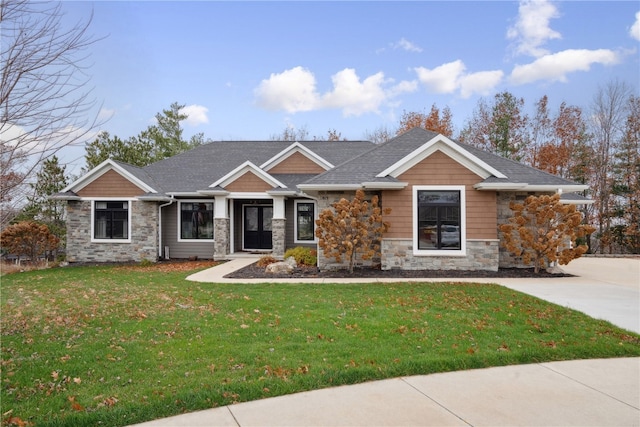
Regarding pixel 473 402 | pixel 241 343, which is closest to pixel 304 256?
pixel 241 343

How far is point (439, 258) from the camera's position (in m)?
12.6

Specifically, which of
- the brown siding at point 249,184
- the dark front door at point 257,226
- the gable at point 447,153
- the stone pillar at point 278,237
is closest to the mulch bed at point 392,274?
the gable at point 447,153

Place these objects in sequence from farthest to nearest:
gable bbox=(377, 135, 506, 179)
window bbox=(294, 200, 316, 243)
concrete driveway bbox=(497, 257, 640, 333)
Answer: window bbox=(294, 200, 316, 243) < gable bbox=(377, 135, 506, 179) < concrete driveway bbox=(497, 257, 640, 333)

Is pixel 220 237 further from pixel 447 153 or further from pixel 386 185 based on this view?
pixel 447 153

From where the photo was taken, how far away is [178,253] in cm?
1775

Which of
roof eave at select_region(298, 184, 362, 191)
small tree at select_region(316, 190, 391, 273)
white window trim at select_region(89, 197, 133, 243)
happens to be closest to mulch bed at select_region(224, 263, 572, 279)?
small tree at select_region(316, 190, 391, 273)

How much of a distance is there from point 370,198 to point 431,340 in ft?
26.6

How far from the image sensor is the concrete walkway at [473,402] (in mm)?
3320

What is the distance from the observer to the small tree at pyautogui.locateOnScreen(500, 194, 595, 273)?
38.4 feet

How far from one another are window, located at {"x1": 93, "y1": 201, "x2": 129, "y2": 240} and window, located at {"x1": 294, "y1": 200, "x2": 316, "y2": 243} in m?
7.35

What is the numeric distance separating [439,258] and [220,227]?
9265 millimetres

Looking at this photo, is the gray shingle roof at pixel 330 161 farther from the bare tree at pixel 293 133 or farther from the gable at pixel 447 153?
the bare tree at pixel 293 133

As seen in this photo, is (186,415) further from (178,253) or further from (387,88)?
(387,88)

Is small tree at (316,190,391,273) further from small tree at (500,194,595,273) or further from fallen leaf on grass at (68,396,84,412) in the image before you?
fallen leaf on grass at (68,396,84,412)
